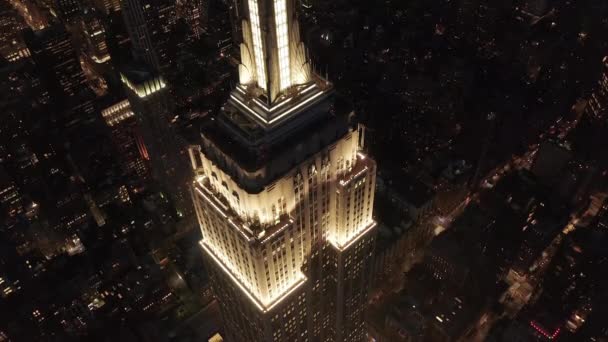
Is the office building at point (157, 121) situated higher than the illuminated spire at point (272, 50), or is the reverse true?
the illuminated spire at point (272, 50)

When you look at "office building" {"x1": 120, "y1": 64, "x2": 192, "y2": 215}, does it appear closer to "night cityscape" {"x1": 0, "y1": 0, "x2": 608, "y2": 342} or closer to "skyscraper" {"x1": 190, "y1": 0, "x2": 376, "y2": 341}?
"night cityscape" {"x1": 0, "y1": 0, "x2": 608, "y2": 342}

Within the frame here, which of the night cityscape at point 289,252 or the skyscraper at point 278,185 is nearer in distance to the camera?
the skyscraper at point 278,185

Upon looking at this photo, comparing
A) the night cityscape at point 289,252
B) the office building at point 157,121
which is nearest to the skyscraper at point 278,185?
the night cityscape at point 289,252

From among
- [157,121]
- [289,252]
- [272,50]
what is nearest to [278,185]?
[289,252]

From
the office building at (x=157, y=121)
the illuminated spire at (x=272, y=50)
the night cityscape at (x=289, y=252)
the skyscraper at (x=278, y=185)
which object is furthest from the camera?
the office building at (x=157, y=121)

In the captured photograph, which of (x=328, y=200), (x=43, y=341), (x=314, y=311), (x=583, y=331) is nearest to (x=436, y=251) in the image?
(x=583, y=331)

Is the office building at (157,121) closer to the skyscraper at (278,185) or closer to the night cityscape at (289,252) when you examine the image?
the night cityscape at (289,252)

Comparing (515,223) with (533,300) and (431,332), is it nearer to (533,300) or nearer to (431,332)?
(533,300)
